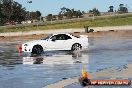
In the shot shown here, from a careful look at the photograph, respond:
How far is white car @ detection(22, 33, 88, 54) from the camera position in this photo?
3001 centimetres

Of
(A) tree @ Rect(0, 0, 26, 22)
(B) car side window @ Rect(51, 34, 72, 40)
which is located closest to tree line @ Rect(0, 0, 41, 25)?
(A) tree @ Rect(0, 0, 26, 22)

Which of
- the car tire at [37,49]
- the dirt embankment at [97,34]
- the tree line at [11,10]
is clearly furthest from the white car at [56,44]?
the tree line at [11,10]

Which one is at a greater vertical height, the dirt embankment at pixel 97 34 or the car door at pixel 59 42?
the car door at pixel 59 42

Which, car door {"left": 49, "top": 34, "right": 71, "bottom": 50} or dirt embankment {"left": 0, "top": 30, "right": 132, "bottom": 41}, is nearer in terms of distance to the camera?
car door {"left": 49, "top": 34, "right": 71, "bottom": 50}

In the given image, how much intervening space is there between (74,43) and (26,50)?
351 cm

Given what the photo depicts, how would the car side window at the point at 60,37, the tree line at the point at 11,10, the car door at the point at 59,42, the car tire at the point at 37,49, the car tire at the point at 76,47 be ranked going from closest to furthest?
the car tire at the point at 37,49 → the car door at the point at 59,42 → the car side window at the point at 60,37 → the car tire at the point at 76,47 → the tree line at the point at 11,10

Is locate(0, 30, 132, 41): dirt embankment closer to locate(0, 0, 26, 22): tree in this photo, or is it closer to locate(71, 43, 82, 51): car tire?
locate(71, 43, 82, 51): car tire

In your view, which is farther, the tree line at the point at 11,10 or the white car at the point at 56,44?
the tree line at the point at 11,10

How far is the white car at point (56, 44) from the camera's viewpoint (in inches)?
1181

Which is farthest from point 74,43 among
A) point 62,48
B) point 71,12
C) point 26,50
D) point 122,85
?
point 71,12

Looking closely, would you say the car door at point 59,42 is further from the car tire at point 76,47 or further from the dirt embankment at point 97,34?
the dirt embankment at point 97,34

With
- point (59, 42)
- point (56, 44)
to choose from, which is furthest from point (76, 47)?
point (56, 44)

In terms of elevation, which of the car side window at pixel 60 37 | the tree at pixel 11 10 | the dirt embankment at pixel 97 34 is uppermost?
the tree at pixel 11 10

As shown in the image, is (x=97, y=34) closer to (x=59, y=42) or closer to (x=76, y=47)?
(x=76, y=47)
